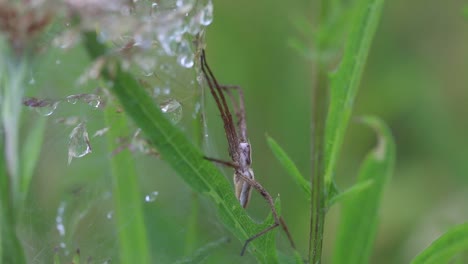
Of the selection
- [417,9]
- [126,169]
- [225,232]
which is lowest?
[417,9]

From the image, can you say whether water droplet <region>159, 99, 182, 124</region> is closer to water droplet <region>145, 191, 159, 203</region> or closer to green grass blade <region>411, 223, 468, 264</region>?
water droplet <region>145, 191, 159, 203</region>

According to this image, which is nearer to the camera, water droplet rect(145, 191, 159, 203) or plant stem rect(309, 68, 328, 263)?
plant stem rect(309, 68, 328, 263)

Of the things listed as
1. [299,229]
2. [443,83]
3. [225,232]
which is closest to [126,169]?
A: [225,232]

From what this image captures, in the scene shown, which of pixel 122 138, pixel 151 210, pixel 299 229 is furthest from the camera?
pixel 299 229

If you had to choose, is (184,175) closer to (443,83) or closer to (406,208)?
(406,208)

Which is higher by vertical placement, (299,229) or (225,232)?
(225,232)

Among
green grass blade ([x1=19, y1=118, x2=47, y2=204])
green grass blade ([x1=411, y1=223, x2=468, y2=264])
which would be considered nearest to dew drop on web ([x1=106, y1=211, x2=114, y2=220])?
green grass blade ([x1=19, y1=118, x2=47, y2=204])

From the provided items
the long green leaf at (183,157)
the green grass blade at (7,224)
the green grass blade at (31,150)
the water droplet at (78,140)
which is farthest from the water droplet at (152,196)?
the green grass blade at (7,224)
